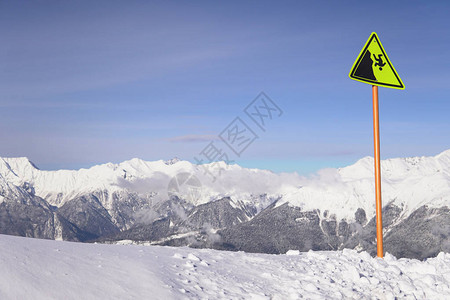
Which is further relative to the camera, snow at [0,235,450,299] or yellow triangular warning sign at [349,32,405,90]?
yellow triangular warning sign at [349,32,405,90]

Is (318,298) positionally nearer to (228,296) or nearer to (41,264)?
(228,296)

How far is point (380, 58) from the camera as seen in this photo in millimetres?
15609

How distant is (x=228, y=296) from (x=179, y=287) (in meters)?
1.54

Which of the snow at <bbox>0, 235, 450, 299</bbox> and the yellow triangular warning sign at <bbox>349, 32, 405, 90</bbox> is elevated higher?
the yellow triangular warning sign at <bbox>349, 32, 405, 90</bbox>

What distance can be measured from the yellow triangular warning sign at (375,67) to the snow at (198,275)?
7.58 metres

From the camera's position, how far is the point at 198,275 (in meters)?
13.0

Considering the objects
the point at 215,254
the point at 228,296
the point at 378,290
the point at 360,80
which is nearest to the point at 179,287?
the point at 228,296

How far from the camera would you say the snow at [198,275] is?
10398 millimetres

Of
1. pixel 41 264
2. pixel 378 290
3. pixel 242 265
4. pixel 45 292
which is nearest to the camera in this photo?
pixel 45 292

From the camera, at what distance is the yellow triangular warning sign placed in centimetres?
1519

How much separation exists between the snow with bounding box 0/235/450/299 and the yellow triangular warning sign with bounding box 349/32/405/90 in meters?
7.58

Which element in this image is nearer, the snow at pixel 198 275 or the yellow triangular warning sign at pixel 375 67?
the snow at pixel 198 275

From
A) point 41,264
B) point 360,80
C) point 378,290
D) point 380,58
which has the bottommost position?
point 378,290

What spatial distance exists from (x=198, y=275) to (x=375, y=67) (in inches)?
426
